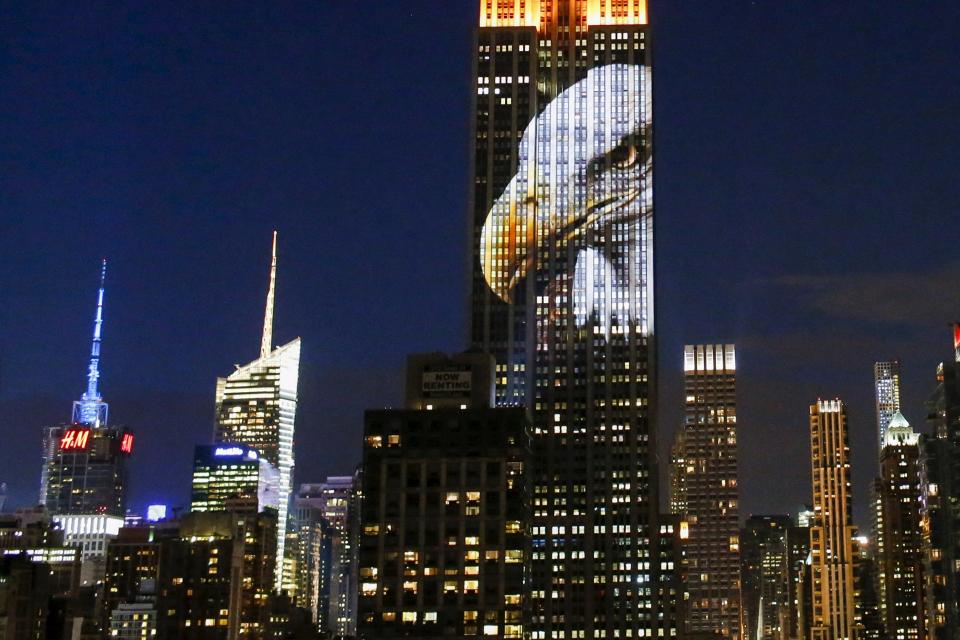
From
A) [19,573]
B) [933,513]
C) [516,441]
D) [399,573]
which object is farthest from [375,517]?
[933,513]

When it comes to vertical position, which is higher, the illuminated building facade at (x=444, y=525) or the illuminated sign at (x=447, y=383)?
the illuminated sign at (x=447, y=383)

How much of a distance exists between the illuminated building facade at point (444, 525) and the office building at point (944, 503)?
163ft

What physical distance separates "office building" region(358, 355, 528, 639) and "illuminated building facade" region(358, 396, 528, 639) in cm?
12

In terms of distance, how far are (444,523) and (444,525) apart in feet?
0.82

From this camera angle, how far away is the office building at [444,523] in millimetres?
164875

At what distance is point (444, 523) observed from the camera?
557ft

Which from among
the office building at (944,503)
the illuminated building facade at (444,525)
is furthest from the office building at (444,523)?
the office building at (944,503)

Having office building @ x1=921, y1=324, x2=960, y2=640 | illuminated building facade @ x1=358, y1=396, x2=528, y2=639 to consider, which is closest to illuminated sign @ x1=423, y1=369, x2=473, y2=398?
illuminated building facade @ x1=358, y1=396, x2=528, y2=639

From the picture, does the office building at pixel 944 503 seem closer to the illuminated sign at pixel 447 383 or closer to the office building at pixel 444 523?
the office building at pixel 444 523

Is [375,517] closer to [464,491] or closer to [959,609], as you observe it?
[464,491]

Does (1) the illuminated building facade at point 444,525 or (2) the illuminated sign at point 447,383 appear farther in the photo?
(2) the illuminated sign at point 447,383

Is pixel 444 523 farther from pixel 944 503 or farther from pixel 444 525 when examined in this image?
pixel 944 503

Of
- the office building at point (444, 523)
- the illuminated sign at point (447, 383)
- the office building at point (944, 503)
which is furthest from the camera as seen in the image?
the illuminated sign at point (447, 383)

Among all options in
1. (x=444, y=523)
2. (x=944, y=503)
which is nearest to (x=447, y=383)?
(x=444, y=523)
